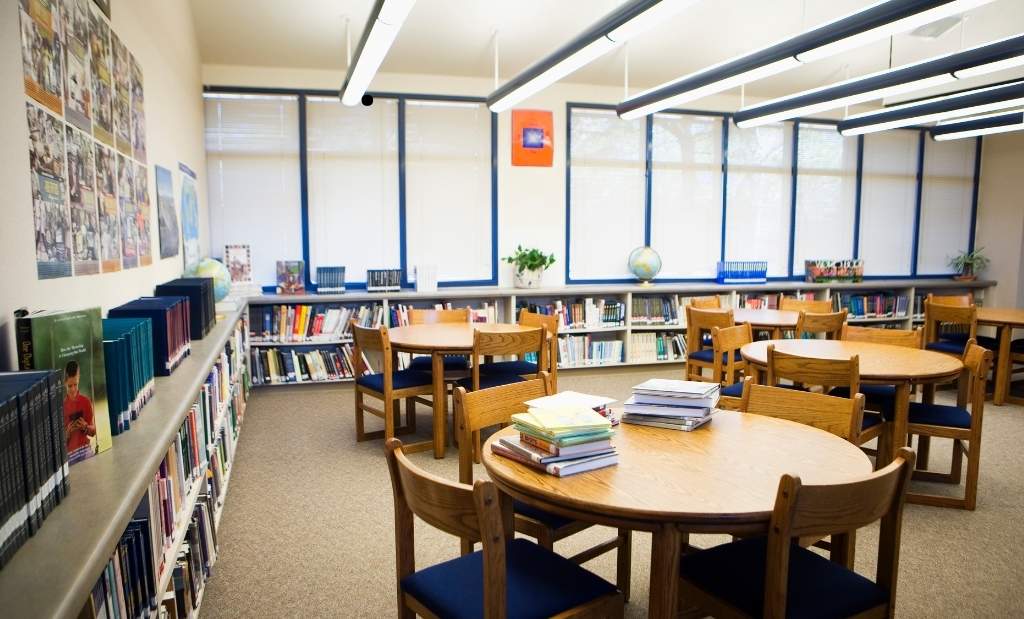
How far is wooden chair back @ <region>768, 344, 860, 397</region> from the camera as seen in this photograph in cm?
320

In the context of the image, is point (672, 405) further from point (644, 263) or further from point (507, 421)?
point (644, 263)

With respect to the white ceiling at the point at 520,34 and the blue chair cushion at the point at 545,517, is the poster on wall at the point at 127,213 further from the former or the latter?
the white ceiling at the point at 520,34

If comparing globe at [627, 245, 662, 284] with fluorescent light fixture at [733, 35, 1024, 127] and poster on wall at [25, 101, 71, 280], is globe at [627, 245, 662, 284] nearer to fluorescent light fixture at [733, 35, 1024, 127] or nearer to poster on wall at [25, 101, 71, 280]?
fluorescent light fixture at [733, 35, 1024, 127]

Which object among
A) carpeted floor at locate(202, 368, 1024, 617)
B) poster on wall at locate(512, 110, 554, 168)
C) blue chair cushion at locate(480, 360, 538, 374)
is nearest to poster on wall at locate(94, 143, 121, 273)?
carpeted floor at locate(202, 368, 1024, 617)

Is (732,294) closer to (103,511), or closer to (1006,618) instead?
(1006,618)

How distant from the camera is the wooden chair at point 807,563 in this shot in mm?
1496

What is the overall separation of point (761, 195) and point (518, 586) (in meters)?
7.20

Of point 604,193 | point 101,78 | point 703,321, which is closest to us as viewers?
point 101,78

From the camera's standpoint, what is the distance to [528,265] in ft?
22.3

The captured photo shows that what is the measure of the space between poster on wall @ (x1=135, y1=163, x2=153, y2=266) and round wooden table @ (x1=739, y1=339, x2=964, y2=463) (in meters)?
3.33

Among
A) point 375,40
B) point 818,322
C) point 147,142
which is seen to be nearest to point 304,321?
point 147,142

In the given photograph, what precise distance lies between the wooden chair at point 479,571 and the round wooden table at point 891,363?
2249 millimetres

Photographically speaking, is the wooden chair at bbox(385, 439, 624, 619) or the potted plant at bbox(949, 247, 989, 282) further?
the potted plant at bbox(949, 247, 989, 282)

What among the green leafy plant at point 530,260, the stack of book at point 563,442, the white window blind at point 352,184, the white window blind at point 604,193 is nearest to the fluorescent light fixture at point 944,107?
the white window blind at point 604,193
